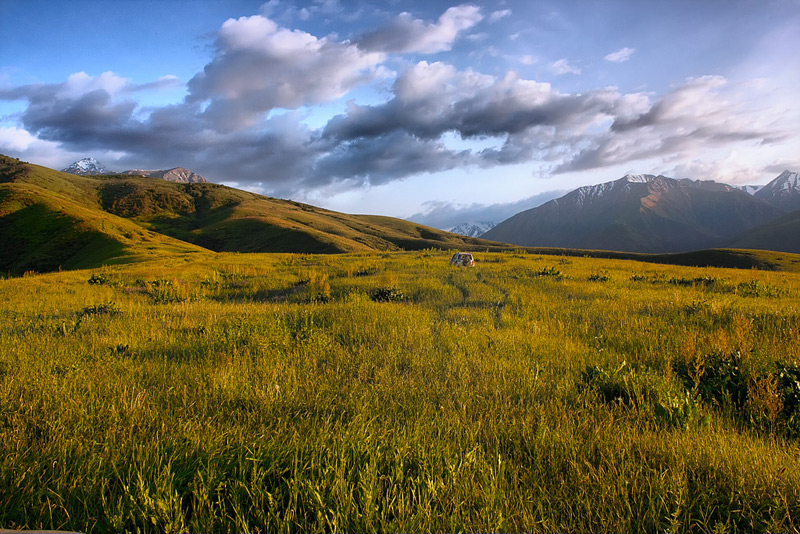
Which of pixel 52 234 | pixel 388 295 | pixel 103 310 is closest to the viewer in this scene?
pixel 103 310

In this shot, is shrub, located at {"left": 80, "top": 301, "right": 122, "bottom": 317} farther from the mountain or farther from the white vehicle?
the mountain

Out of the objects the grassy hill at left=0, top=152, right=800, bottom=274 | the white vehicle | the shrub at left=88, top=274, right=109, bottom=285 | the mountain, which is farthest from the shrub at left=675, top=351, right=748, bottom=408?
the grassy hill at left=0, top=152, right=800, bottom=274

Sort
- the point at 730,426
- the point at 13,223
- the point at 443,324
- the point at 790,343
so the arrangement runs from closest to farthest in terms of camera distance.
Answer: the point at 730,426
the point at 790,343
the point at 443,324
the point at 13,223

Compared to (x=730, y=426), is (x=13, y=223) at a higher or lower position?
higher

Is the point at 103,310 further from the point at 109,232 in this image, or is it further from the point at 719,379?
the point at 109,232

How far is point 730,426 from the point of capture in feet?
10.7


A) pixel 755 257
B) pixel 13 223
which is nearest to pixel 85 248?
pixel 13 223

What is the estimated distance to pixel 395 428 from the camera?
2965 mm

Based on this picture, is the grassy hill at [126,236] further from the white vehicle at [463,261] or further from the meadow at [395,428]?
the meadow at [395,428]

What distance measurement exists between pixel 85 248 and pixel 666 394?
357 ft

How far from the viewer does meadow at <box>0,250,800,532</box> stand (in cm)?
214

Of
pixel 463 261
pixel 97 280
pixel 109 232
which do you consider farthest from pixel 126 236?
pixel 463 261

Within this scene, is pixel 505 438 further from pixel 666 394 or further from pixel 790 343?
pixel 790 343

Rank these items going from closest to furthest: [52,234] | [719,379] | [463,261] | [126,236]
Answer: [719,379] < [463,261] < [126,236] < [52,234]
